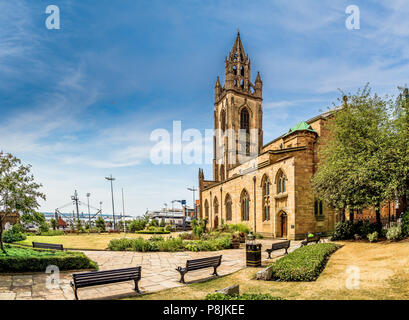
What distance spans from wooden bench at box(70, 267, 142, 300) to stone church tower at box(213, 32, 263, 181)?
4701cm

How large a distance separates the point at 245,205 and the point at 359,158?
779 inches

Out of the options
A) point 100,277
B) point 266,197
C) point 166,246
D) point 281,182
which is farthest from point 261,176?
point 100,277

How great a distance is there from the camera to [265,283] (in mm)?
8898

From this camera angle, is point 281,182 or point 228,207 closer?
point 281,182

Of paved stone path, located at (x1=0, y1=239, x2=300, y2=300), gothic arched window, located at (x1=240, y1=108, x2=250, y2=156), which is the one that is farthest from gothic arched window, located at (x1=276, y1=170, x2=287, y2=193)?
gothic arched window, located at (x1=240, y1=108, x2=250, y2=156)

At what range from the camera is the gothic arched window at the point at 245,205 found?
32.9m

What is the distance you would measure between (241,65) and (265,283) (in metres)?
64.3

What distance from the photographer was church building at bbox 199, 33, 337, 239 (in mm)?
23391

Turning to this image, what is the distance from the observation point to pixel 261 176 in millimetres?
28766

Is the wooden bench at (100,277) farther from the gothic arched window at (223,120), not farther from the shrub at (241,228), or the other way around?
the gothic arched window at (223,120)

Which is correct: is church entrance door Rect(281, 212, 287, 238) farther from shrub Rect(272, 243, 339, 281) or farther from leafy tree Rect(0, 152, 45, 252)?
leafy tree Rect(0, 152, 45, 252)

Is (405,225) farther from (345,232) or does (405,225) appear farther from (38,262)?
(38,262)
